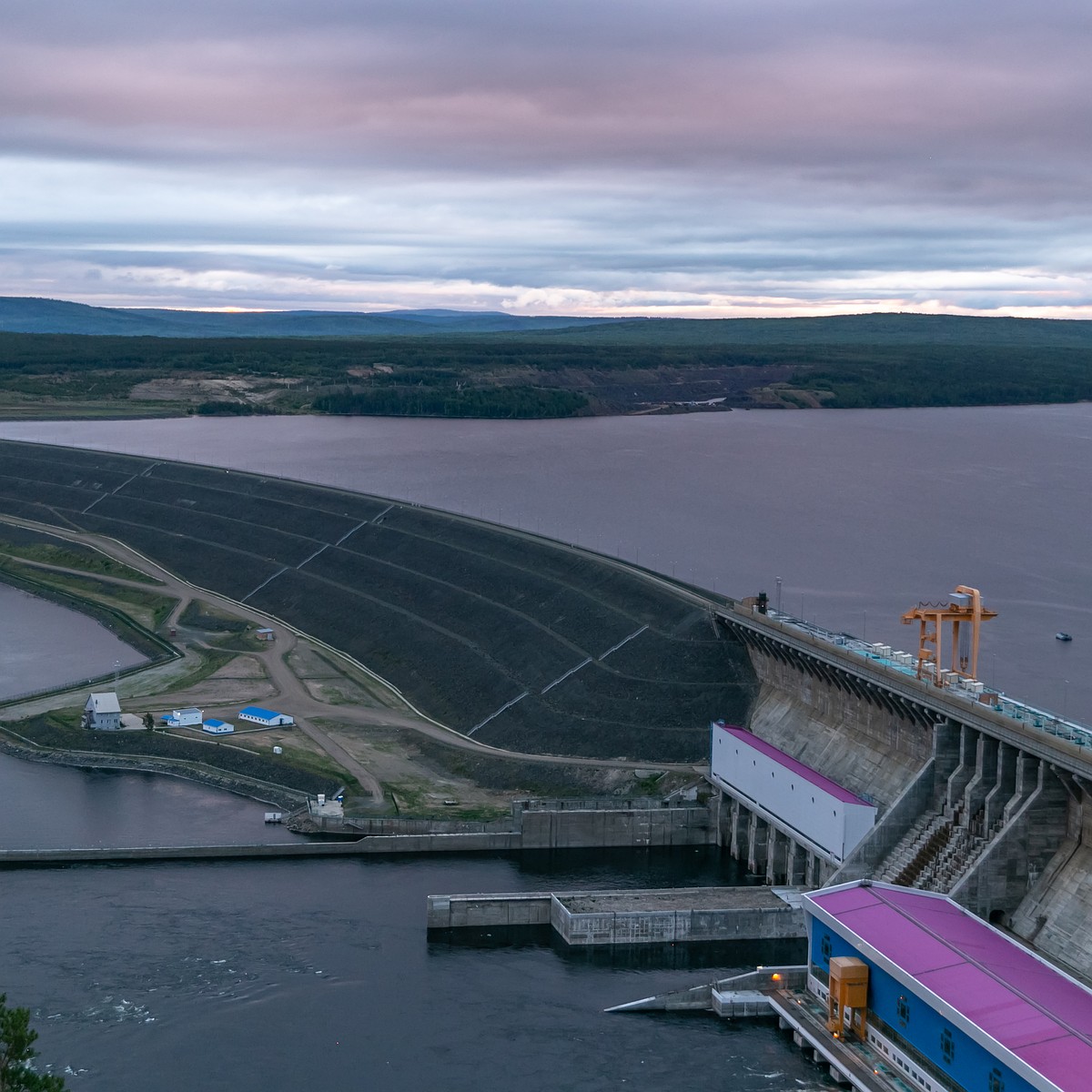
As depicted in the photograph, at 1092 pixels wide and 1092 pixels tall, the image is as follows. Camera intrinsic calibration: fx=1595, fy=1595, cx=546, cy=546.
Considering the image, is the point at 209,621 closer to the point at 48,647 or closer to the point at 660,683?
the point at 48,647

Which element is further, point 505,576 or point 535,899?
point 505,576

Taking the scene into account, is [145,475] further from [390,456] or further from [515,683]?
[515,683]

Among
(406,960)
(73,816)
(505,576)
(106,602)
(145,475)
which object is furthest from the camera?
(145,475)

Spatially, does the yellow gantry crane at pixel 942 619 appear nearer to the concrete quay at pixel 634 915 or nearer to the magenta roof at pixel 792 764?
the magenta roof at pixel 792 764

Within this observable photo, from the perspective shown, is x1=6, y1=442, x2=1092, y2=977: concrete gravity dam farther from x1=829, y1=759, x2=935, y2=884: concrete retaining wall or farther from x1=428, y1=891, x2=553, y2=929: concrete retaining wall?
x1=428, y1=891, x2=553, y2=929: concrete retaining wall

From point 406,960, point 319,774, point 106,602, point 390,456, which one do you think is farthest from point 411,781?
point 390,456

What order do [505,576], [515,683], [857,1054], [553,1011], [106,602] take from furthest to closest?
[106,602] < [505,576] < [515,683] < [553,1011] < [857,1054]

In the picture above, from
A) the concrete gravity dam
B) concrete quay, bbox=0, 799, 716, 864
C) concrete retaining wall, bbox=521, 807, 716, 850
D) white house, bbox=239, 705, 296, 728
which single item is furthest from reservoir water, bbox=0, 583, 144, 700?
concrete retaining wall, bbox=521, 807, 716, 850
